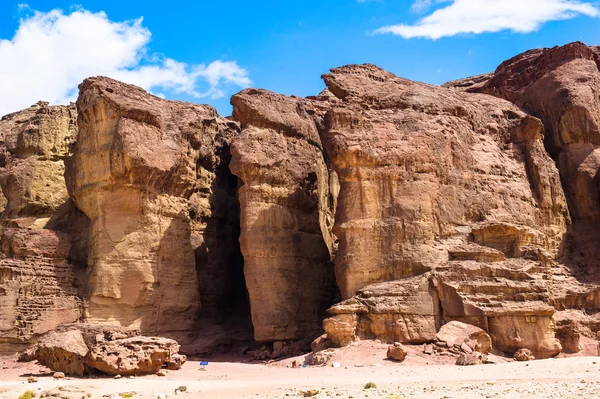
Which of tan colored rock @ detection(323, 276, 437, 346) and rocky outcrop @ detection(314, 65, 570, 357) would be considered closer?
tan colored rock @ detection(323, 276, 437, 346)

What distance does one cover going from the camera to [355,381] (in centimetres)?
1750

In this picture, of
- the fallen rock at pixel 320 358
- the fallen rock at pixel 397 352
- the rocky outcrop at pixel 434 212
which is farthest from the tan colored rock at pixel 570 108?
the fallen rock at pixel 320 358

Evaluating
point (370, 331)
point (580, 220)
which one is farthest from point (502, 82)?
point (370, 331)

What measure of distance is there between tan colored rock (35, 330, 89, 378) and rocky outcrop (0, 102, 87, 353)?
5125 millimetres

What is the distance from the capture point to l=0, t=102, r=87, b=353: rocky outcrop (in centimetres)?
2572

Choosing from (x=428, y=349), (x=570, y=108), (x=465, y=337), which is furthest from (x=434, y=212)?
(x=570, y=108)

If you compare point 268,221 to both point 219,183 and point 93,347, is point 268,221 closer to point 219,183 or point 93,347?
point 219,183

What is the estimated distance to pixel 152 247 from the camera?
1088 inches

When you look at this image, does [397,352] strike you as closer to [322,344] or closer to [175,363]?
[322,344]

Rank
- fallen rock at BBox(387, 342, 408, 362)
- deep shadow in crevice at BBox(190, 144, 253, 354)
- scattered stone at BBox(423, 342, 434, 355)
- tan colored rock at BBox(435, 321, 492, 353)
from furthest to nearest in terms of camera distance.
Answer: deep shadow in crevice at BBox(190, 144, 253, 354) < tan colored rock at BBox(435, 321, 492, 353) < scattered stone at BBox(423, 342, 434, 355) < fallen rock at BBox(387, 342, 408, 362)

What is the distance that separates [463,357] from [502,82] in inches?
757

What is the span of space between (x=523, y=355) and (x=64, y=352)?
1328 cm

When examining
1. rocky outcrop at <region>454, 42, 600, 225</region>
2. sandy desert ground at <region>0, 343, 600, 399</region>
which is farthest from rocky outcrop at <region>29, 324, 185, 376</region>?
rocky outcrop at <region>454, 42, 600, 225</region>

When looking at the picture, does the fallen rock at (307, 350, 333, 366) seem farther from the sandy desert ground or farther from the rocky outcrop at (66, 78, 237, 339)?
the rocky outcrop at (66, 78, 237, 339)
